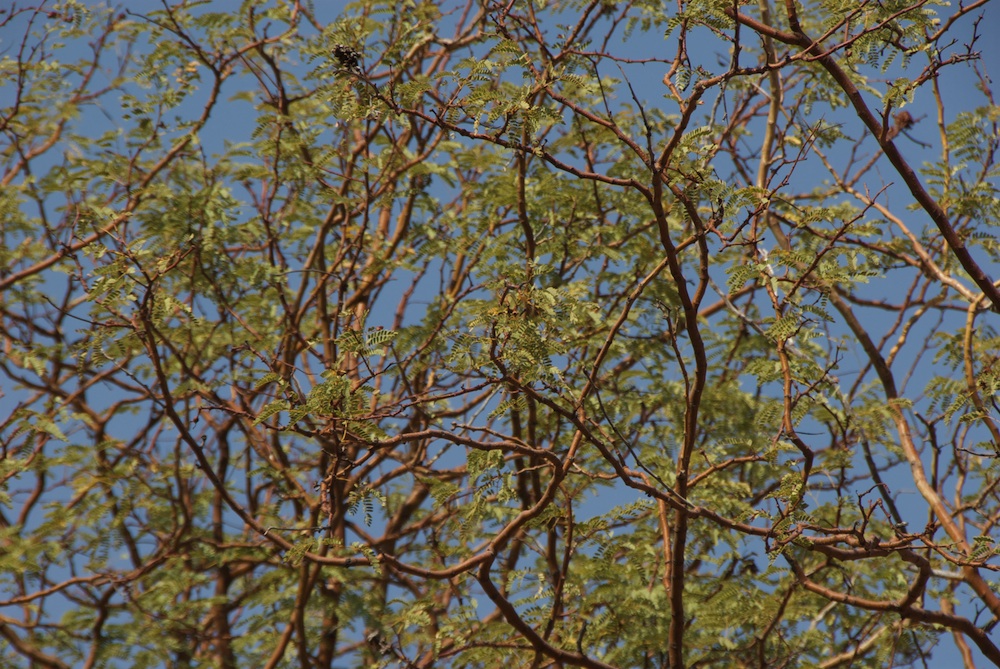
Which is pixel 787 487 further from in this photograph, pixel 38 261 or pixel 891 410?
pixel 38 261

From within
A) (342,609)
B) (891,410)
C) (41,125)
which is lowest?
(342,609)

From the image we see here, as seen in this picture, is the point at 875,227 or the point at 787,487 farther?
the point at 875,227

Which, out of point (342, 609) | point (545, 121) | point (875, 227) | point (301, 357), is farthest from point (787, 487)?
point (301, 357)

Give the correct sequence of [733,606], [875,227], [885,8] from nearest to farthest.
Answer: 1. [885,8]
2. [733,606]
3. [875,227]

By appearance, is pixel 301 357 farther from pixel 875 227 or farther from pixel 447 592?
pixel 875 227

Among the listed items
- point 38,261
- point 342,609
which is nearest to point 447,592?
point 342,609

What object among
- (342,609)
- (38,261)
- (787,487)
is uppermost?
(38,261)

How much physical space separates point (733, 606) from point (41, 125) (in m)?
5.35

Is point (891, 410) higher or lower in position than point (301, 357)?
lower

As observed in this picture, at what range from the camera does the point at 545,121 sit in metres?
3.60

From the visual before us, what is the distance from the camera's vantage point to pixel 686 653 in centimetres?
480

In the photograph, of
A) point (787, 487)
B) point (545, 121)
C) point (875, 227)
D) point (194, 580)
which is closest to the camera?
point (787, 487)

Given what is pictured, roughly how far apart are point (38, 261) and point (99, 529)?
1934 mm

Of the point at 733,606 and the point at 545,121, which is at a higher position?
the point at 545,121
